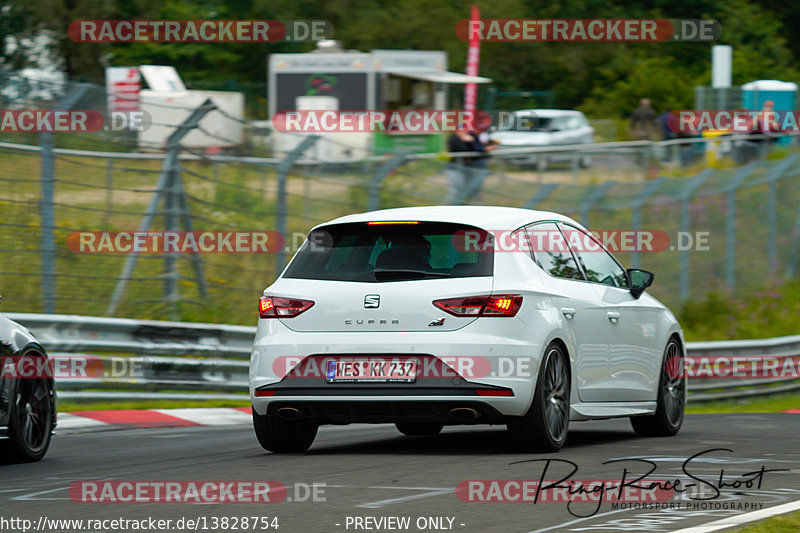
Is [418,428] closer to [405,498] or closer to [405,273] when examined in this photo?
[405,273]

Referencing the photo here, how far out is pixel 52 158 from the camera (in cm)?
1531

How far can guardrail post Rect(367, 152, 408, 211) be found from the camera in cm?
1783

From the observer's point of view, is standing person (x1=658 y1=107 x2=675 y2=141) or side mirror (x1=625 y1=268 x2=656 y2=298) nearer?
side mirror (x1=625 y1=268 x2=656 y2=298)

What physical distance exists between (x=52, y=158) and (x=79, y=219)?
2.73 ft

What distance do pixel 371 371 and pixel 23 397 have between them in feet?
7.37

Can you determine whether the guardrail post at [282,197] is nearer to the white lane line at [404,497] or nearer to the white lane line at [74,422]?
the white lane line at [74,422]

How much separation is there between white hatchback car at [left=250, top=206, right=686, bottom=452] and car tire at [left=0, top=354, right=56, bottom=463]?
141 cm

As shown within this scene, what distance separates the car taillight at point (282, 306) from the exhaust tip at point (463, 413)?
44.5 inches

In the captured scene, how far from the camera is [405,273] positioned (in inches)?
382

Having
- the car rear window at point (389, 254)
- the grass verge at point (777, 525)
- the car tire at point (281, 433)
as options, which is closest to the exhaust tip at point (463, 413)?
the car rear window at point (389, 254)

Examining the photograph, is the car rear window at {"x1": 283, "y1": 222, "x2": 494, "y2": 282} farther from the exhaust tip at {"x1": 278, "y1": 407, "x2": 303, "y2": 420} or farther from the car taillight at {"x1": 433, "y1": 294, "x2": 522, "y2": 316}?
the exhaust tip at {"x1": 278, "y1": 407, "x2": 303, "y2": 420}

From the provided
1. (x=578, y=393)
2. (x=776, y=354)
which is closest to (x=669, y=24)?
(x=776, y=354)

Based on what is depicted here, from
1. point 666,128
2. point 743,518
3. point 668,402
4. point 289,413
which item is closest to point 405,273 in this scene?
point 289,413

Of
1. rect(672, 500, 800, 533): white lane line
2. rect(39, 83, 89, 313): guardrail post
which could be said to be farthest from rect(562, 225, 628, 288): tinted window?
rect(39, 83, 89, 313): guardrail post
